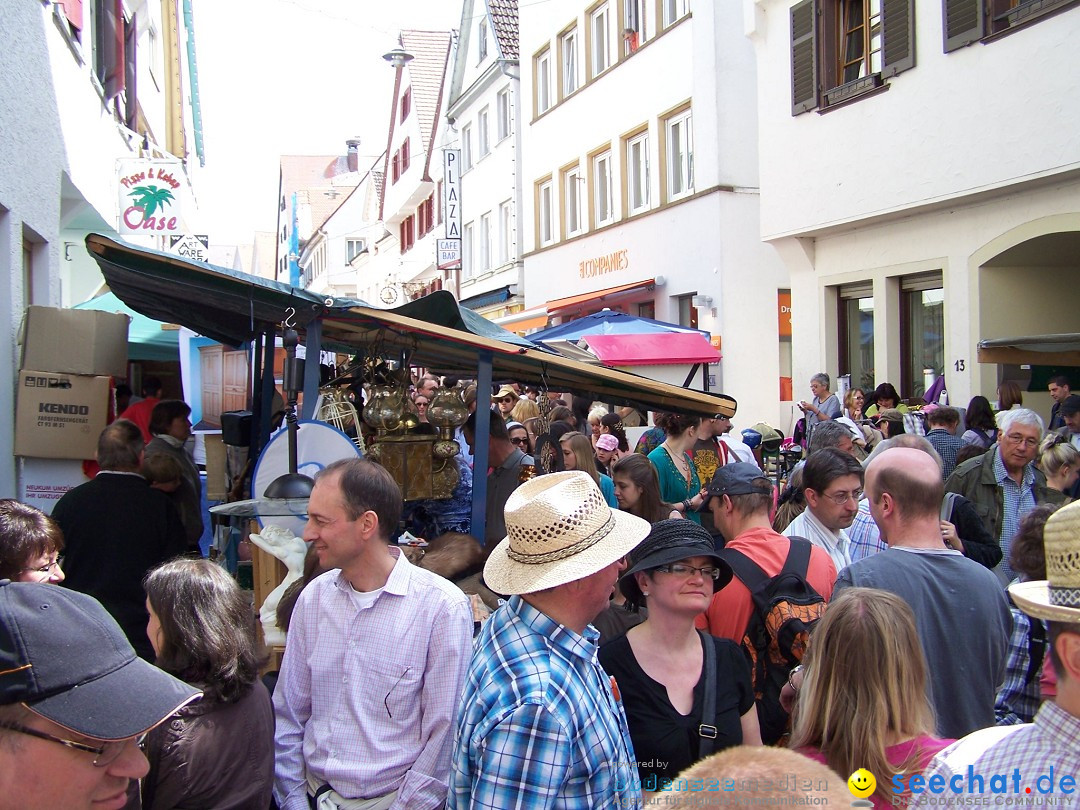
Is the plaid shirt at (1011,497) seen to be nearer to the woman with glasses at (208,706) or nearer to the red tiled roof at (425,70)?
the woman with glasses at (208,706)

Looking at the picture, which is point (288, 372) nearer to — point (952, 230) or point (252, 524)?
point (252, 524)

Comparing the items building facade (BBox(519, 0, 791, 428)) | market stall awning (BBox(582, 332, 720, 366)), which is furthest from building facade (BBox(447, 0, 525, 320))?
market stall awning (BBox(582, 332, 720, 366))

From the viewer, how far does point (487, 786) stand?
6.57ft

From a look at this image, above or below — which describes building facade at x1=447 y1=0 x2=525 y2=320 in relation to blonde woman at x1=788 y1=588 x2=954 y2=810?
above

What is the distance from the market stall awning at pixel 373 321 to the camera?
15.9 ft

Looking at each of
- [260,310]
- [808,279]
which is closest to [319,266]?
[808,279]

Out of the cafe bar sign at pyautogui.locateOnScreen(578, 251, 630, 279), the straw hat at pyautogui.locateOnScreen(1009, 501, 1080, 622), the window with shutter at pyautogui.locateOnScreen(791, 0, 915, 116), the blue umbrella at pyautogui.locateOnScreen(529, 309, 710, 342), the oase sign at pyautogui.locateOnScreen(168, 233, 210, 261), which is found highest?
the window with shutter at pyautogui.locateOnScreen(791, 0, 915, 116)

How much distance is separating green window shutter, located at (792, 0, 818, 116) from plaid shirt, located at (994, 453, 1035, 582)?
8.16 meters

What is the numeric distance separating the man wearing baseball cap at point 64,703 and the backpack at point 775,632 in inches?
81.3

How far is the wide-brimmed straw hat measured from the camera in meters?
2.86

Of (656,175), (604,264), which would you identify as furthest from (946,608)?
(604,264)

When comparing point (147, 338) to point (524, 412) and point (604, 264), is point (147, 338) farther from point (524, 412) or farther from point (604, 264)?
point (604, 264)

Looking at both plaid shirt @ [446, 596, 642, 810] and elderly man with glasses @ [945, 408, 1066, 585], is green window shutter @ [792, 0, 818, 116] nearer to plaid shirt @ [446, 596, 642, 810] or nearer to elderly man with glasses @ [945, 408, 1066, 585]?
elderly man with glasses @ [945, 408, 1066, 585]

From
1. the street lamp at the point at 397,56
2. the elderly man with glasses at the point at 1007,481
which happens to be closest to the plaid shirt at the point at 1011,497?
the elderly man with glasses at the point at 1007,481
